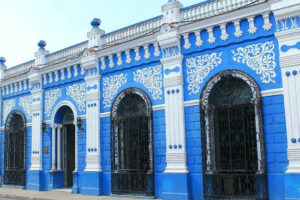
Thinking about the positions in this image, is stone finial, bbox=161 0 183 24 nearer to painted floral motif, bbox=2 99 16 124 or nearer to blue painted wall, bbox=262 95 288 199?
blue painted wall, bbox=262 95 288 199

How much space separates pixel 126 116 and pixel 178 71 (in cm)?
246

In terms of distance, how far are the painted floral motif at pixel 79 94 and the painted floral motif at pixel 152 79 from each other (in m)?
2.58

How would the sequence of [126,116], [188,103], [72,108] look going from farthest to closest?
1. [72,108]
2. [126,116]
3. [188,103]

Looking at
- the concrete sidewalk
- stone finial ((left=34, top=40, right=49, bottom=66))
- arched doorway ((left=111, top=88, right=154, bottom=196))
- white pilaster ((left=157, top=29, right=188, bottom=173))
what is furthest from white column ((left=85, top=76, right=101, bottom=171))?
stone finial ((left=34, top=40, right=49, bottom=66))

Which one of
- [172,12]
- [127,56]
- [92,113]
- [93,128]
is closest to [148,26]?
[172,12]

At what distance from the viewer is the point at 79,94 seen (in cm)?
1299

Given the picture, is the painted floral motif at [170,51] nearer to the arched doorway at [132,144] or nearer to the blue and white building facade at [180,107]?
the blue and white building facade at [180,107]

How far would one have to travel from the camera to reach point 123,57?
11781 millimetres

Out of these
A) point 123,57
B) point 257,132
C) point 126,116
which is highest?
point 123,57

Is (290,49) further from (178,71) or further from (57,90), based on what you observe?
(57,90)

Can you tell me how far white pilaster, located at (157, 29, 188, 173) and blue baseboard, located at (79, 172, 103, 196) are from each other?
277 centimetres

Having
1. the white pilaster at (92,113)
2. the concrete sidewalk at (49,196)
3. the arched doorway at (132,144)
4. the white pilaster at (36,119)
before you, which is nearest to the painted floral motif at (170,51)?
the arched doorway at (132,144)

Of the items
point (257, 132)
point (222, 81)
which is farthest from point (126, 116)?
point (257, 132)

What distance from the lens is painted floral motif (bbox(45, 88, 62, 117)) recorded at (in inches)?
546
